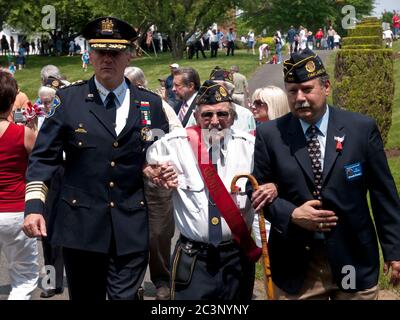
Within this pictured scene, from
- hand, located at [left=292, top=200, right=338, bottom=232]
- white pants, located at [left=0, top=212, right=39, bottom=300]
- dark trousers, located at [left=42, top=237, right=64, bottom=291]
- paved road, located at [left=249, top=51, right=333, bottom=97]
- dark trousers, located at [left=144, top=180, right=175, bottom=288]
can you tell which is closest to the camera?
hand, located at [left=292, top=200, right=338, bottom=232]

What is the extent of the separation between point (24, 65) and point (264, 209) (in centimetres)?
4371

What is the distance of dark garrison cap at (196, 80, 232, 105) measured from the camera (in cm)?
486

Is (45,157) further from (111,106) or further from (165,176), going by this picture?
(165,176)

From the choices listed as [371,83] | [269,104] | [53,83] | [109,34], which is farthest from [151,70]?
[109,34]

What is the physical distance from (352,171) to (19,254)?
123 inches

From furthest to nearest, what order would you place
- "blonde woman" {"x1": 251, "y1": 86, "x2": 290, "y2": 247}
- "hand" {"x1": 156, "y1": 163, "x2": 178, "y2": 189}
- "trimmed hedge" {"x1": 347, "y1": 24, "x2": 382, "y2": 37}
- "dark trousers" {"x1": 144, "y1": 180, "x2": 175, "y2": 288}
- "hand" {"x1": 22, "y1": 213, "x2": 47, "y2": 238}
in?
"trimmed hedge" {"x1": 347, "y1": 24, "x2": 382, "y2": 37} → "dark trousers" {"x1": 144, "y1": 180, "x2": 175, "y2": 288} → "blonde woman" {"x1": 251, "y1": 86, "x2": 290, "y2": 247} → "hand" {"x1": 156, "y1": 163, "x2": 178, "y2": 189} → "hand" {"x1": 22, "y1": 213, "x2": 47, "y2": 238}

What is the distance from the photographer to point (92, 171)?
4.69 metres

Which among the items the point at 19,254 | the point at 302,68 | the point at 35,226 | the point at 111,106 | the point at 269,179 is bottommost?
the point at 19,254

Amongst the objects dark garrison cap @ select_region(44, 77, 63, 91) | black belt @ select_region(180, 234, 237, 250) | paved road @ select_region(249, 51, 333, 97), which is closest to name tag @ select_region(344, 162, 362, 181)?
black belt @ select_region(180, 234, 237, 250)

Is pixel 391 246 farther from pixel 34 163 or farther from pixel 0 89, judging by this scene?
pixel 0 89

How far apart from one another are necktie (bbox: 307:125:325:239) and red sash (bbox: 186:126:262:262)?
2.17 feet

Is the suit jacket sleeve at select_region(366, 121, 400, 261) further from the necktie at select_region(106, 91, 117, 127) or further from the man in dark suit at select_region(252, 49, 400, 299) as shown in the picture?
the necktie at select_region(106, 91, 117, 127)

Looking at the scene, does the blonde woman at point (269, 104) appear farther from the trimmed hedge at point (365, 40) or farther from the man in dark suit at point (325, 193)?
the trimmed hedge at point (365, 40)
